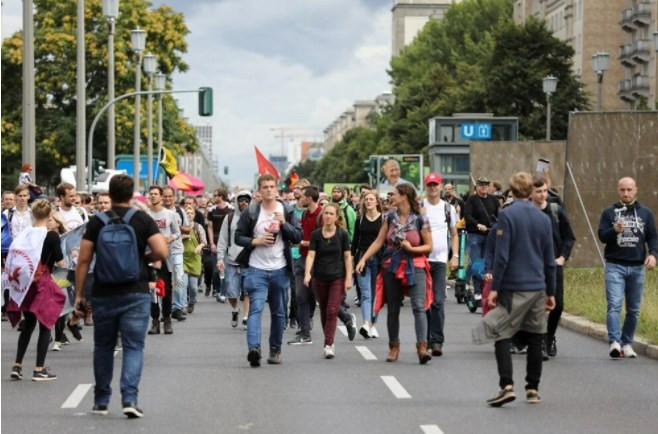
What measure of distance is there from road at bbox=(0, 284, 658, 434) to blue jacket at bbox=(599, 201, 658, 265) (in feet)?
3.45

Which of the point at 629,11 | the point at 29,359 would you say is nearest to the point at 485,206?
the point at 29,359

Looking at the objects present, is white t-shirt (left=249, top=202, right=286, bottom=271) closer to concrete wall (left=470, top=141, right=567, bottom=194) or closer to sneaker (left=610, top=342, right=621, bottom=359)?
sneaker (left=610, top=342, right=621, bottom=359)

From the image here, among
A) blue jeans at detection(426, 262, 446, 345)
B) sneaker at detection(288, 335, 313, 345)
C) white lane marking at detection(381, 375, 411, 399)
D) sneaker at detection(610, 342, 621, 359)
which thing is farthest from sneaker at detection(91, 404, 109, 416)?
sneaker at detection(610, 342, 621, 359)

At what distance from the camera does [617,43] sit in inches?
3784

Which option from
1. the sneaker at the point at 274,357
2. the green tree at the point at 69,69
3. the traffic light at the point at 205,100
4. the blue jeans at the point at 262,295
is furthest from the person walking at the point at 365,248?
the green tree at the point at 69,69

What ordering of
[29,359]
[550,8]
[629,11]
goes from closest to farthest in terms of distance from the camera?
[29,359], [629,11], [550,8]

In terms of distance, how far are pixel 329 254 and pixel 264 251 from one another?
1256 mm

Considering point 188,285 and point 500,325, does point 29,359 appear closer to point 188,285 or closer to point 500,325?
point 500,325

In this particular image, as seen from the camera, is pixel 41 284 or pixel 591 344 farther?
pixel 591 344

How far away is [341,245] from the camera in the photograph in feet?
50.1

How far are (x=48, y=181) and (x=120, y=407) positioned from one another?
66.9 m

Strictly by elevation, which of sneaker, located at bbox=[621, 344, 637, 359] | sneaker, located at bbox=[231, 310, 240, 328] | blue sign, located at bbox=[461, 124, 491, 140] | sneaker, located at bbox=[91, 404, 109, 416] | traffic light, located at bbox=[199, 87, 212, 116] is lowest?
sneaker, located at bbox=[231, 310, 240, 328]

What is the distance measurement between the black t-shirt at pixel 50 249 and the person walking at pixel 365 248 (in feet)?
15.5

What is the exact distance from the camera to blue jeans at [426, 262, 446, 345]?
15.1 m
